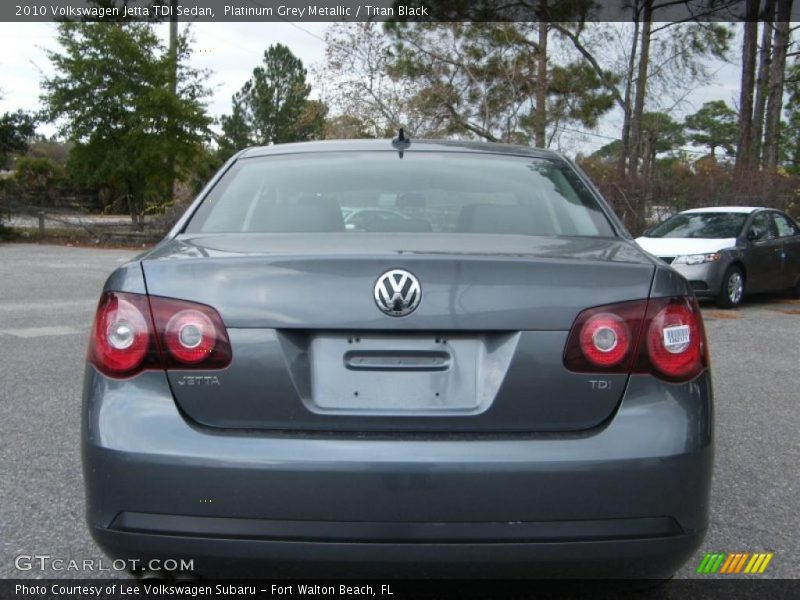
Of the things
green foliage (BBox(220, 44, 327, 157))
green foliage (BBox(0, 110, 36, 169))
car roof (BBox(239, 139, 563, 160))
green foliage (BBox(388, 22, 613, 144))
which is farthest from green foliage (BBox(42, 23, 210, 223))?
green foliage (BBox(220, 44, 327, 157))

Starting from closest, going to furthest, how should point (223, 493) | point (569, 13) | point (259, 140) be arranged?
point (223, 493), point (569, 13), point (259, 140)

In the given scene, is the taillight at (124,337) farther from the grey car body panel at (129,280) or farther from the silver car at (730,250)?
the silver car at (730,250)

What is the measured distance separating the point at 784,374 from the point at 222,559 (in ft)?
20.4

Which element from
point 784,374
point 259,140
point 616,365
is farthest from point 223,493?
point 259,140

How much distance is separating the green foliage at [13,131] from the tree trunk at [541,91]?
15.1m

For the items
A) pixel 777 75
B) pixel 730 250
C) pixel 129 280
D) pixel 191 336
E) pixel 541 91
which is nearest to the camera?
pixel 191 336

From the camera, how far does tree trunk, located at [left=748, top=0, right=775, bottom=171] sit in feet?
76.7

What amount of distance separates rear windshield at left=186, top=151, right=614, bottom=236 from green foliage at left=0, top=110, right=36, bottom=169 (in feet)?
85.2

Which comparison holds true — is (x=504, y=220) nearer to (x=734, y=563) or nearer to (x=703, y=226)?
(x=734, y=563)

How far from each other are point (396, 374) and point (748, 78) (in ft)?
77.8

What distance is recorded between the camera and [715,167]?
2178 cm

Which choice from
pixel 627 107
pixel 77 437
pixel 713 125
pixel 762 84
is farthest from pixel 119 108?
pixel 713 125

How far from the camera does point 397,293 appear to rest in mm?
2273

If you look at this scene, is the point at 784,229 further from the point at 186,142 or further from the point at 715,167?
the point at 186,142
